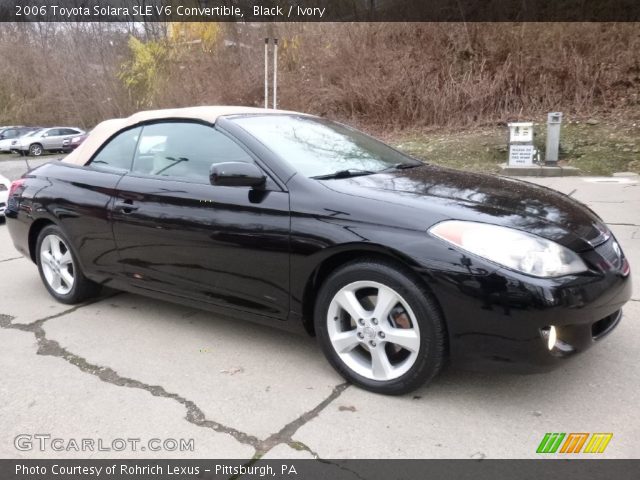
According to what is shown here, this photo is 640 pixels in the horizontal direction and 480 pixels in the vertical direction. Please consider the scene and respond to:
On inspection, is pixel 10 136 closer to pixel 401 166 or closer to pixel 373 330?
pixel 401 166

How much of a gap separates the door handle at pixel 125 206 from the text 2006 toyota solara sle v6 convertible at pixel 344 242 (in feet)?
0.05

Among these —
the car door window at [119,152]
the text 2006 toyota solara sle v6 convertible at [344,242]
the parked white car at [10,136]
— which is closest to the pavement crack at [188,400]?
the text 2006 toyota solara sle v6 convertible at [344,242]

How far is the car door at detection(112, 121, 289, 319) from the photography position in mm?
3154

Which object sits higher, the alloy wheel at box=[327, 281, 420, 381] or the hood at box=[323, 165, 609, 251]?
the hood at box=[323, 165, 609, 251]

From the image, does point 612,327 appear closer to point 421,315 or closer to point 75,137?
point 421,315

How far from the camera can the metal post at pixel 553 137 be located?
10805 millimetres

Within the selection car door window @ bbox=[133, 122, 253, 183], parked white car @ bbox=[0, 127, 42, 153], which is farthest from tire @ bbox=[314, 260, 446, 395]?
parked white car @ bbox=[0, 127, 42, 153]

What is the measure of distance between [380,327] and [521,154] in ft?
30.0

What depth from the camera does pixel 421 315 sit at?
268cm

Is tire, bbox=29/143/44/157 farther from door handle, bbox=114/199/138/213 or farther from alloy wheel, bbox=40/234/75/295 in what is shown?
door handle, bbox=114/199/138/213

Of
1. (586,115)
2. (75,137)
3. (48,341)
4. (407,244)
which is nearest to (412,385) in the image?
(407,244)

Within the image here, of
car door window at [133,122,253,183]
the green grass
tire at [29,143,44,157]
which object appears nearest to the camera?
car door window at [133,122,253,183]

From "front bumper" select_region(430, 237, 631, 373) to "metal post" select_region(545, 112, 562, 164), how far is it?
9032 mm

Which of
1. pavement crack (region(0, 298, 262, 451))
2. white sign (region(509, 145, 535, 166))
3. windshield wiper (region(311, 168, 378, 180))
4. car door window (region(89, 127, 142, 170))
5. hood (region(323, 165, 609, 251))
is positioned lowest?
pavement crack (region(0, 298, 262, 451))
